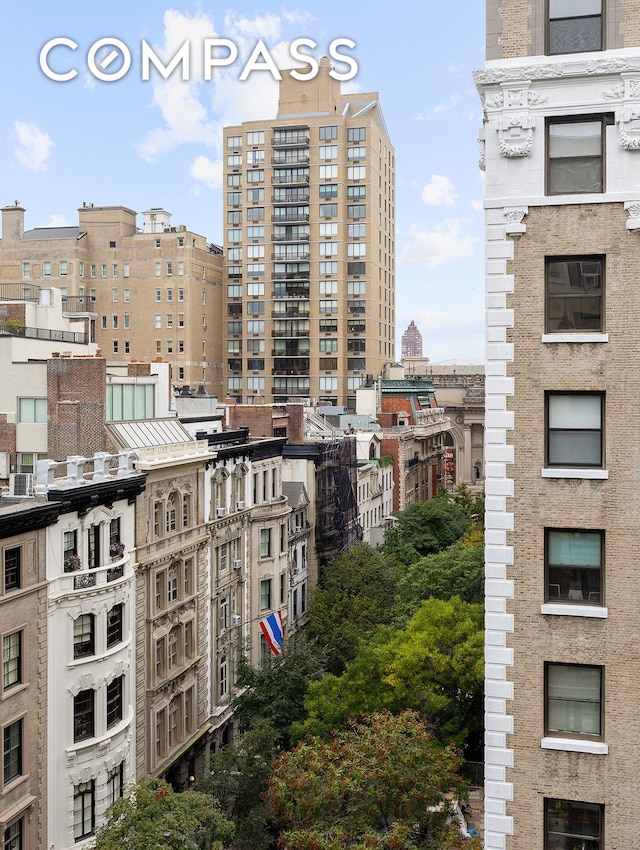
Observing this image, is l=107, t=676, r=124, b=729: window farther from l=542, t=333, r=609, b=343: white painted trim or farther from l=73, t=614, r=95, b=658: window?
l=542, t=333, r=609, b=343: white painted trim

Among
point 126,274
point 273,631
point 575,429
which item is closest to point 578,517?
point 575,429

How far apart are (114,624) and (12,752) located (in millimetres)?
7214

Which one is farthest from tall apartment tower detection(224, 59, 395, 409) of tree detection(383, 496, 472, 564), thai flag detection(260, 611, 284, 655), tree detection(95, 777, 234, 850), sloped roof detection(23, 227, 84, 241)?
tree detection(95, 777, 234, 850)

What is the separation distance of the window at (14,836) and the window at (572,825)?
20614mm

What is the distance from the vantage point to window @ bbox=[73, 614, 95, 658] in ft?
114

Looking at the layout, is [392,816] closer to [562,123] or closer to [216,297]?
[562,123]

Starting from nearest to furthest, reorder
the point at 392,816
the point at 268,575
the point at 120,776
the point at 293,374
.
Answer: the point at 392,816, the point at 120,776, the point at 268,575, the point at 293,374

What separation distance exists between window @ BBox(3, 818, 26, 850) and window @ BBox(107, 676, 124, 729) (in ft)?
A: 18.7

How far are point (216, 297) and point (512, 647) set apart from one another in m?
120

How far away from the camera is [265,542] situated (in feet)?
190

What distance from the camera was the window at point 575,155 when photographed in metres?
18.3

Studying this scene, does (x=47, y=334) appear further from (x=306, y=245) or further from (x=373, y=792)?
(x=306, y=245)

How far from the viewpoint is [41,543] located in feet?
107

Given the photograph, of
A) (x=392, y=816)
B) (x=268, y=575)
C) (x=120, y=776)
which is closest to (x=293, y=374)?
(x=268, y=575)
